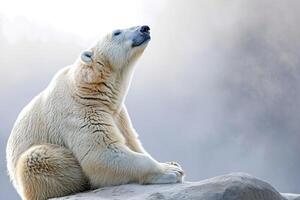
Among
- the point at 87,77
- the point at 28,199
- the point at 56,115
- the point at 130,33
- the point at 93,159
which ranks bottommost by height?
the point at 28,199

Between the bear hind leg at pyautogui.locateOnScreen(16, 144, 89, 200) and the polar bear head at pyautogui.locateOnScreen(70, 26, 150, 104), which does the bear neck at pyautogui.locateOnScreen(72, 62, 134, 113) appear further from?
the bear hind leg at pyautogui.locateOnScreen(16, 144, 89, 200)

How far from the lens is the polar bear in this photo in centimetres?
550

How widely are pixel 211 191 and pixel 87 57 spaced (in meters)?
2.19

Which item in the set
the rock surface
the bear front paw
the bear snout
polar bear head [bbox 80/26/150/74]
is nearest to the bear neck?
polar bear head [bbox 80/26/150/74]

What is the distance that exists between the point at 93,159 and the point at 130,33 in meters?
1.60

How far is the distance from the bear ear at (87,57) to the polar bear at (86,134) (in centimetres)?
1

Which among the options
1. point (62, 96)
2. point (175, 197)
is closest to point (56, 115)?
point (62, 96)

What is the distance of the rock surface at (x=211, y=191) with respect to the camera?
15.4 ft

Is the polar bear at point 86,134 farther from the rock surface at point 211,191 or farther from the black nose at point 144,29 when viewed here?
the rock surface at point 211,191

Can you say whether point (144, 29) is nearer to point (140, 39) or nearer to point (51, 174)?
point (140, 39)

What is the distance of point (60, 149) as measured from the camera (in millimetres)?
5797

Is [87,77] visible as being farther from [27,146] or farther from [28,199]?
[28,199]

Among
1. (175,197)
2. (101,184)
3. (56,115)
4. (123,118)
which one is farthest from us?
(123,118)

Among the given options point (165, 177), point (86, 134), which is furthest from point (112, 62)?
point (165, 177)
